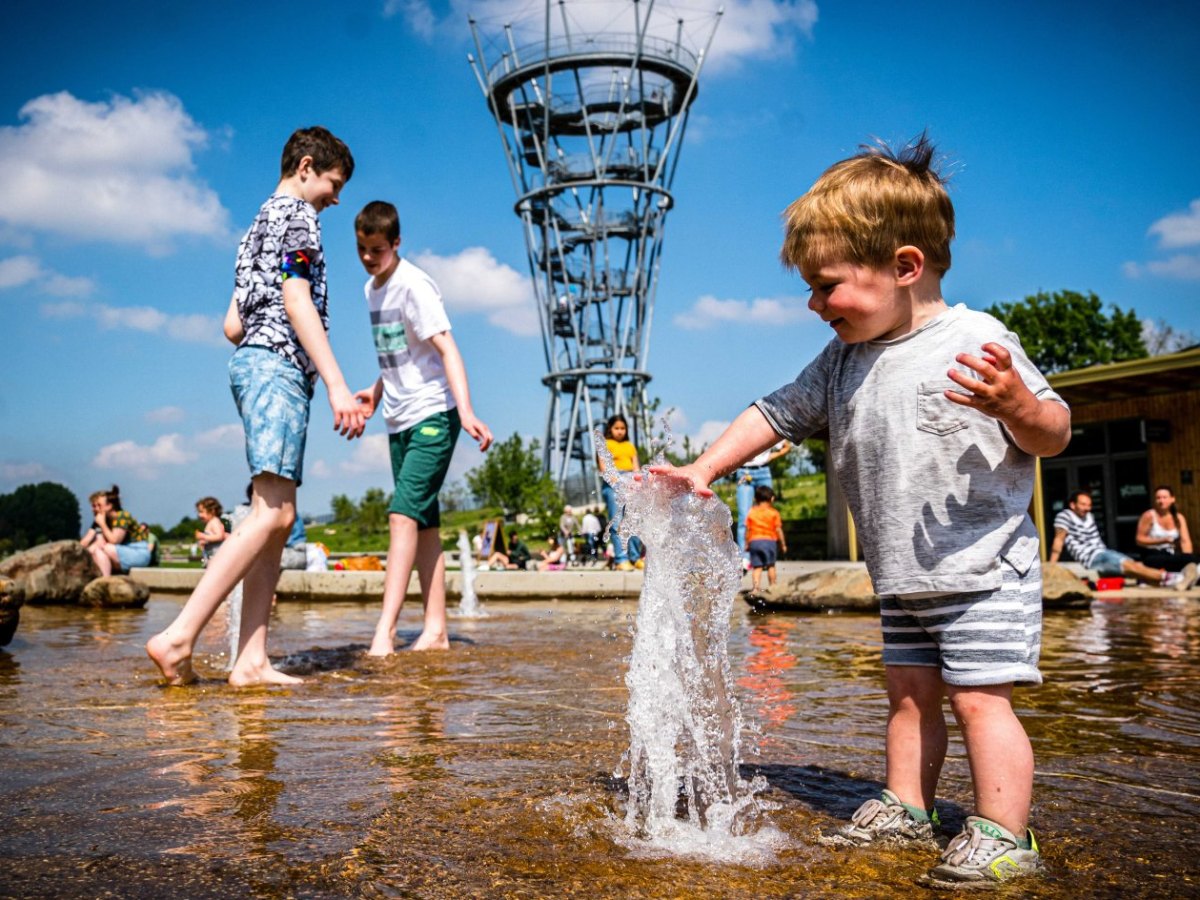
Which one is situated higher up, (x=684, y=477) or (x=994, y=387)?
(x=994, y=387)

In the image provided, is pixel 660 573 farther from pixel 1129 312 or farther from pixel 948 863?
pixel 1129 312

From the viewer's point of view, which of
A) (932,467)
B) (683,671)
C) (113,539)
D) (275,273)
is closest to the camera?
(932,467)

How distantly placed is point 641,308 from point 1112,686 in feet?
149

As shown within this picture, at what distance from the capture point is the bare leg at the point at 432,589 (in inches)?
214

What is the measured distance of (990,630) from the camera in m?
2.10

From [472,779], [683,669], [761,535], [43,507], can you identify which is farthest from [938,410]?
[43,507]

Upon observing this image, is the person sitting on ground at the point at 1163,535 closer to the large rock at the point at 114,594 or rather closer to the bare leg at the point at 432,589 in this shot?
the bare leg at the point at 432,589

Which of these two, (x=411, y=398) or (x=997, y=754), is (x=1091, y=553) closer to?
(x=411, y=398)

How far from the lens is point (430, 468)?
5.41 m

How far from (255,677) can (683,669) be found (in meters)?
2.28

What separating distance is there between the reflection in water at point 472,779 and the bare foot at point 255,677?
11 cm

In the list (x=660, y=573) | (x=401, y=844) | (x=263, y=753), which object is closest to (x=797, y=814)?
(x=660, y=573)

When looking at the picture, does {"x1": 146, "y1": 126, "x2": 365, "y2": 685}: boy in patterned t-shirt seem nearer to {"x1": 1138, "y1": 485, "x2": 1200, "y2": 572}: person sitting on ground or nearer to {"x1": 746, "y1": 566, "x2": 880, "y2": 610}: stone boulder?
{"x1": 746, "y1": 566, "x2": 880, "y2": 610}: stone boulder

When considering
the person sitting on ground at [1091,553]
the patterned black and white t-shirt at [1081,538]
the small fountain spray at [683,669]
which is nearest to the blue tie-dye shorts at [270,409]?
the small fountain spray at [683,669]
